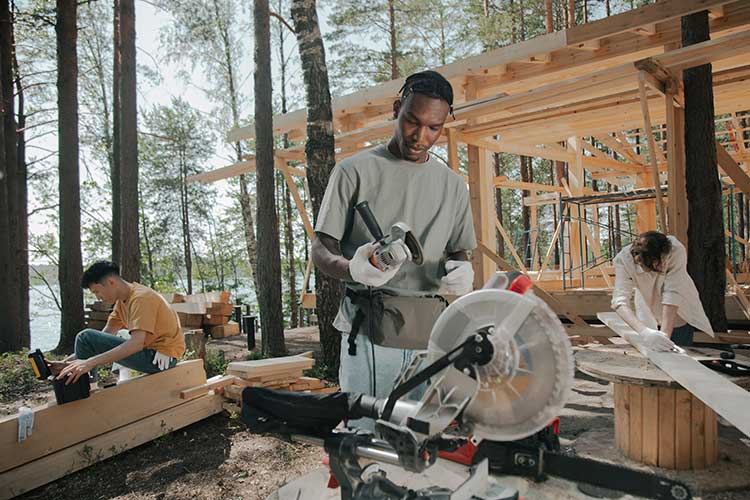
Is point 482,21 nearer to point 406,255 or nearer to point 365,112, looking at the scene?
point 365,112

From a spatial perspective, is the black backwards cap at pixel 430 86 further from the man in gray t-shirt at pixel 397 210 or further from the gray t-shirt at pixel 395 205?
the gray t-shirt at pixel 395 205

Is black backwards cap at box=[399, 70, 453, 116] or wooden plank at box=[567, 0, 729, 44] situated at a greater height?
wooden plank at box=[567, 0, 729, 44]

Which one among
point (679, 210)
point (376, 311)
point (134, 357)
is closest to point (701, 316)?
point (679, 210)

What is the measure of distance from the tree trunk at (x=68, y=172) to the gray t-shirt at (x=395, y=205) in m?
8.30

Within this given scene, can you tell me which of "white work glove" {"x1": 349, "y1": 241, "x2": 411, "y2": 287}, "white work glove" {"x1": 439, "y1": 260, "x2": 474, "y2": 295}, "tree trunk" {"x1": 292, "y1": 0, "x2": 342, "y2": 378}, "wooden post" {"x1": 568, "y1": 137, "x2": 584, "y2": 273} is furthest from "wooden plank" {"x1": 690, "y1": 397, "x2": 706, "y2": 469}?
"wooden post" {"x1": 568, "y1": 137, "x2": 584, "y2": 273}

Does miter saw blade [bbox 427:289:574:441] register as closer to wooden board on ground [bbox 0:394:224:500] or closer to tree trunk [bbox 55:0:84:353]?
wooden board on ground [bbox 0:394:224:500]

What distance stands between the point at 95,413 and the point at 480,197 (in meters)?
5.08

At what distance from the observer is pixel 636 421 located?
2986 mm

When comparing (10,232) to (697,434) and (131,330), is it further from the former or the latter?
(697,434)

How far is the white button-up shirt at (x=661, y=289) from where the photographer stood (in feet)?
11.3

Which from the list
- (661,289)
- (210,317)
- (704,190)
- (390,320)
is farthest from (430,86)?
(210,317)

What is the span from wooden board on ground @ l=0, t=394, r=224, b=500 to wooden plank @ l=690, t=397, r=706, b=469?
11.2 feet

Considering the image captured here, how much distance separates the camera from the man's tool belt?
4.29 ft

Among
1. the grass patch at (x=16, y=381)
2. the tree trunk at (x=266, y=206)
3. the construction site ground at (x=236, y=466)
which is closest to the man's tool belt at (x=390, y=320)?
the construction site ground at (x=236, y=466)
